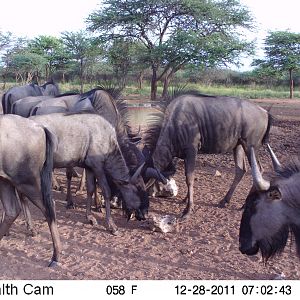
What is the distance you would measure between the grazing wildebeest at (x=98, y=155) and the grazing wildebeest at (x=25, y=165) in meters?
0.98

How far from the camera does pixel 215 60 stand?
2841cm

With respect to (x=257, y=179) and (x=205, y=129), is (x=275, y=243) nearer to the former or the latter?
(x=257, y=179)

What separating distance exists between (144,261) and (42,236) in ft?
5.40

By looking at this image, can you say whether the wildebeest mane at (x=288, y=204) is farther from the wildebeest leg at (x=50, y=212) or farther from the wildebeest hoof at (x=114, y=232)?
the wildebeest hoof at (x=114, y=232)

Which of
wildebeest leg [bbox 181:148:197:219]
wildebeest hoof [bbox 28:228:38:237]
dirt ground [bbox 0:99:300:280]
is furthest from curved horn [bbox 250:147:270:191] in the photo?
wildebeest hoof [bbox 28:228:38:237]

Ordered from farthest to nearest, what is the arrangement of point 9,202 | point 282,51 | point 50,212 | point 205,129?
1. point 282,51
2. point 205,129
3. point 9,202
4. point 50,212

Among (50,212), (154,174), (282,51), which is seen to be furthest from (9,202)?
(282,51)

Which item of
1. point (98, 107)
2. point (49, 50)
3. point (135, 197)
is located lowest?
point (135, 197)

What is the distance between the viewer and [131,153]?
22.2ft

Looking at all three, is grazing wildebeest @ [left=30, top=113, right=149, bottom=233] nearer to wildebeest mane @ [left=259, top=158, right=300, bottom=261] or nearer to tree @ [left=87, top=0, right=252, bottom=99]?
wildebeest mane @ [left=259, top=158, right=300, bottom=261]

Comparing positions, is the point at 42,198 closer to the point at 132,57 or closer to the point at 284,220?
the point at 284,220

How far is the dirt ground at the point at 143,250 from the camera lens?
465cm

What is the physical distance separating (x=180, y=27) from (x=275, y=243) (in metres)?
26.7

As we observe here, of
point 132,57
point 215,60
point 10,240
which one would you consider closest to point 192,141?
point 10,240
